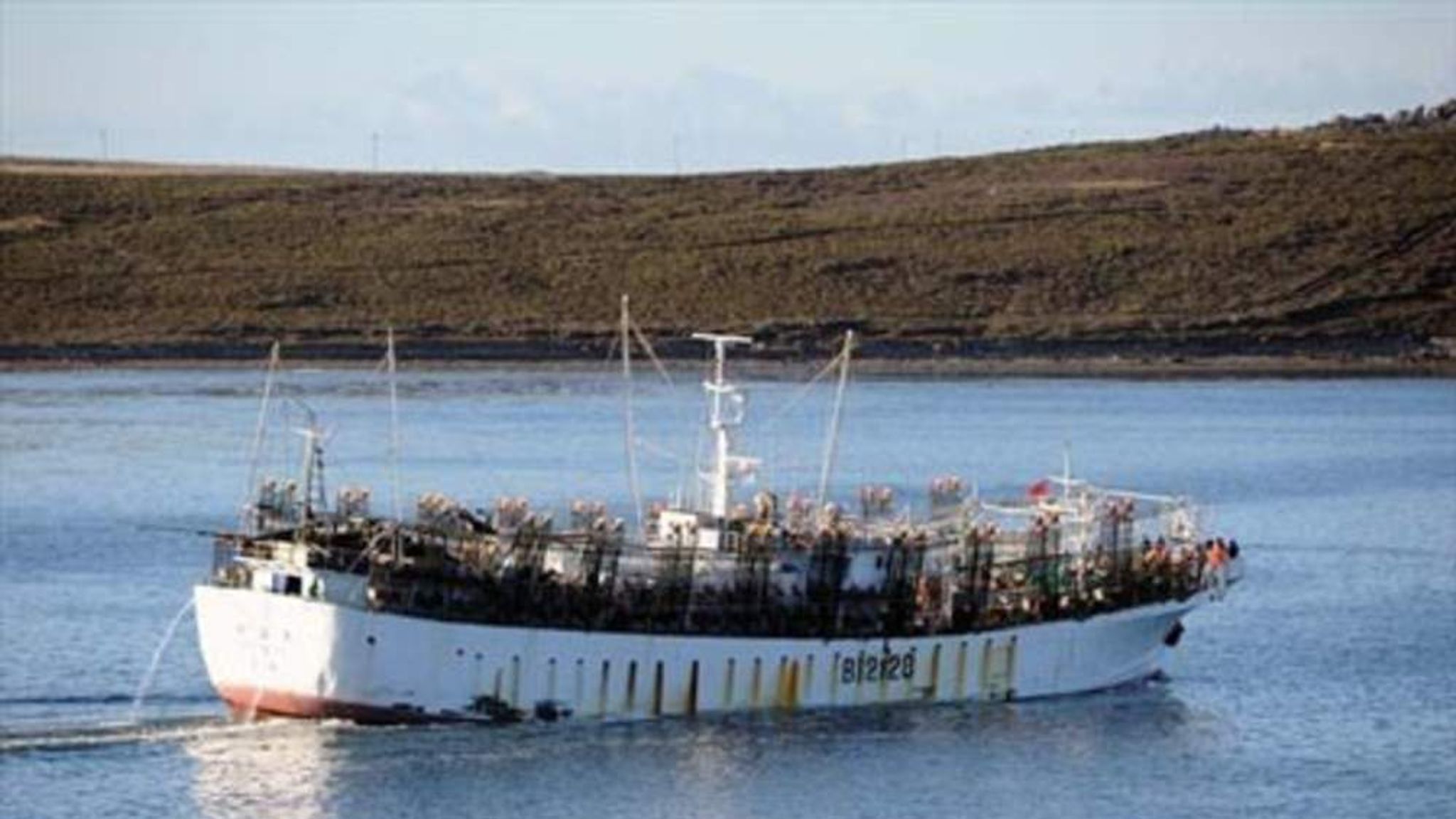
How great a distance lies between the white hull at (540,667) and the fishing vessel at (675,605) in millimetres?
35

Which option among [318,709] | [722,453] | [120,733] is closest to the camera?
[318,709]

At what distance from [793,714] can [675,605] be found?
3127mm

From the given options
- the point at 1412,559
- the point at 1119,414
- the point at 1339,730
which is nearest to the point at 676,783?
the point at 1339,730

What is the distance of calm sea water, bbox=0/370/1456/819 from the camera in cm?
6781

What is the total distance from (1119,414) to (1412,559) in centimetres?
5124

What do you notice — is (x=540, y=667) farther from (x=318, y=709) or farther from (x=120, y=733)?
(x=120, y=733)

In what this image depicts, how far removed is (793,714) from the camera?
245ft

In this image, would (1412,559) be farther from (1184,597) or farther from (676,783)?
(676,783)

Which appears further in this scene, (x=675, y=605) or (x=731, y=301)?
(x=731, y=301)

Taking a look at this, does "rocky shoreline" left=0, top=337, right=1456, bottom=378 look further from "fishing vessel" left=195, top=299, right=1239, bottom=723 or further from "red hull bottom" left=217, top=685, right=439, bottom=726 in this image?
"red hull bottom" left=217, top=685, right=439, bottom=726

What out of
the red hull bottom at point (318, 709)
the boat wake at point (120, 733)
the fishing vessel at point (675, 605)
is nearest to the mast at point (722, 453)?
the fishing vessel at point (675, 605)

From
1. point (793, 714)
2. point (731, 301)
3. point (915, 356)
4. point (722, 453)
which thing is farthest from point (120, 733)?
point (731, 301)

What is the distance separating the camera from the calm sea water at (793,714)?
67812 millimetres

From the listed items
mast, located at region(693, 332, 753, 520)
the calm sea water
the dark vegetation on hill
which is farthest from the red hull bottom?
the dark vegetation on hill
